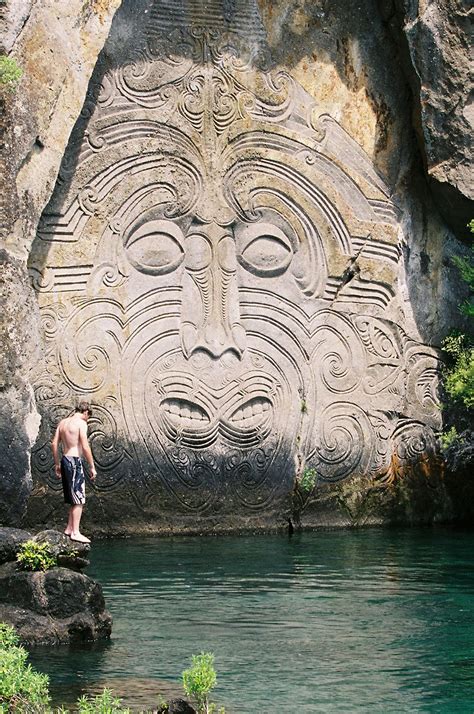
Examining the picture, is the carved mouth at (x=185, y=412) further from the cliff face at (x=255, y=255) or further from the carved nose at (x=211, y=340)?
the carved nose at (x=211, y=340)

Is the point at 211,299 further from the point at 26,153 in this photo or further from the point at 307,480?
the point at 26,153

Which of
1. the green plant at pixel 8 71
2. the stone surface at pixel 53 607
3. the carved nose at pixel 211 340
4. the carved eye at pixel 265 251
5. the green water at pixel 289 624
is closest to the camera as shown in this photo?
the green water at pixel 289 624

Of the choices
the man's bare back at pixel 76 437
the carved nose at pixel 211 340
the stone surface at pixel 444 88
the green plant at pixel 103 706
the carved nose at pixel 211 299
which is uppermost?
the stone surface at pixel 444 88

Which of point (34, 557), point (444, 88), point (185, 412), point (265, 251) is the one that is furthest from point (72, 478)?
point (444, 88)

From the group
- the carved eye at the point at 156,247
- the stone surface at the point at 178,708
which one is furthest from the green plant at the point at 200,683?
the carved eye at the point at 156,247

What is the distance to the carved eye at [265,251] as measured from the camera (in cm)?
1705

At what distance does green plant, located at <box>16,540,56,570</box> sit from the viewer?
34.9 ft

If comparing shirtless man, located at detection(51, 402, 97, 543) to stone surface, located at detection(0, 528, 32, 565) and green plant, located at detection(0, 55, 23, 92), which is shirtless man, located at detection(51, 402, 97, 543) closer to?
stone surface, located at detection(0, 528, 32, 565)

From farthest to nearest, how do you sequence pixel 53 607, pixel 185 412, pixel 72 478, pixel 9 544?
pixel 185 412 → pixel 72 478 → pixel 9 544 → pixel 53 607

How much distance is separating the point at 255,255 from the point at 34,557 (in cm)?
713

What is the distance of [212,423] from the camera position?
1658cm

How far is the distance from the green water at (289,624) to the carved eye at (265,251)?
124 inches

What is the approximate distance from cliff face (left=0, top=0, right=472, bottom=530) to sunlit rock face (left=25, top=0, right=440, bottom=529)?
0.9 inches

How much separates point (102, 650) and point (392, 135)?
9.50 m
